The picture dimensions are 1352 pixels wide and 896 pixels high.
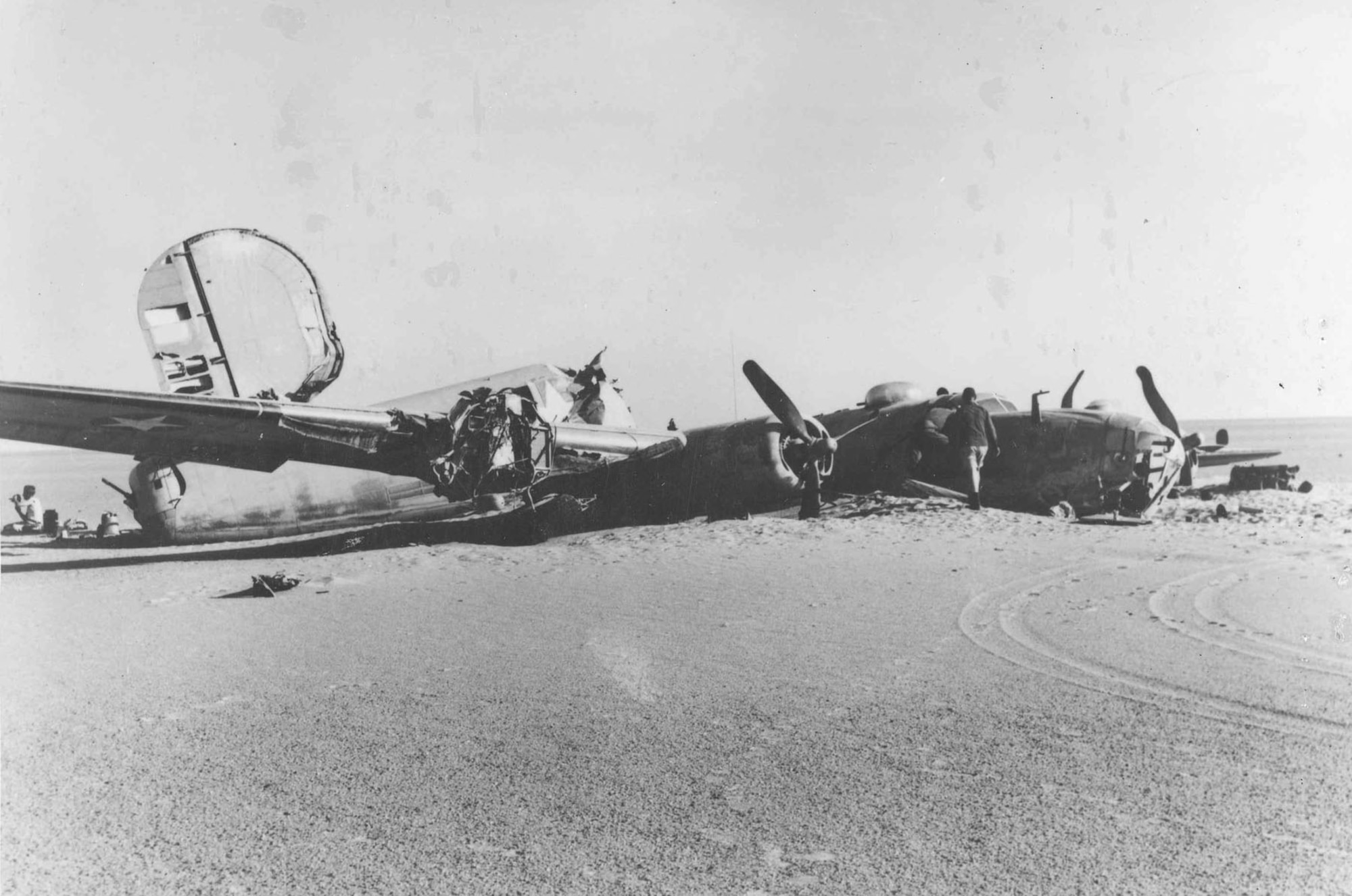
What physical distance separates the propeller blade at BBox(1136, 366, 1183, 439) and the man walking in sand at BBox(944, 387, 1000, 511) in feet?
19.2

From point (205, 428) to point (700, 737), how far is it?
8.50 m

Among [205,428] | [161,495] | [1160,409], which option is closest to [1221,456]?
[1160,409]

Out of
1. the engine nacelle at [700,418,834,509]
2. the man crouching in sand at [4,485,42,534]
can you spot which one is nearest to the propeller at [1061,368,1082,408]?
the engine nacelle at [700,418,834,509]

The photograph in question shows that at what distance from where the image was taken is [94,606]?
29.6 feet

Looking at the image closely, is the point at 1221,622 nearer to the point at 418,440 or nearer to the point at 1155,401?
the point at 418,440

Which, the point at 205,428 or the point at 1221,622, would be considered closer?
the point at 1221,622

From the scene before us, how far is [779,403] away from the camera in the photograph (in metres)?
12.9

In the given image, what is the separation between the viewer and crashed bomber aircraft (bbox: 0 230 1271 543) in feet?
35.9

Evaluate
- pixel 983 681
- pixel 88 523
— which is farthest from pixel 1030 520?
pixel 88 523

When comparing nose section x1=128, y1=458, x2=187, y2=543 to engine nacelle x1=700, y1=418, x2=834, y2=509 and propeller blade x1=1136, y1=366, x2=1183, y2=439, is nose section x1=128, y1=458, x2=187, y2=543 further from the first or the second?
propeller blade x1=1136, y1=366, x2=1183, y2=439

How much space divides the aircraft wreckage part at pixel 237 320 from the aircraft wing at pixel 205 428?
5.42ft

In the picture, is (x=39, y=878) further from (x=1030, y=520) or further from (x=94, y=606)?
(x=1030, y=520)

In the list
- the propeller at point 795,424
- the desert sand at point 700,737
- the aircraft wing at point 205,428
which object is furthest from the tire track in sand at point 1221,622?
the aircraft wing at point 205,428

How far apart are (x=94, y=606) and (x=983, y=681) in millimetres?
8193
